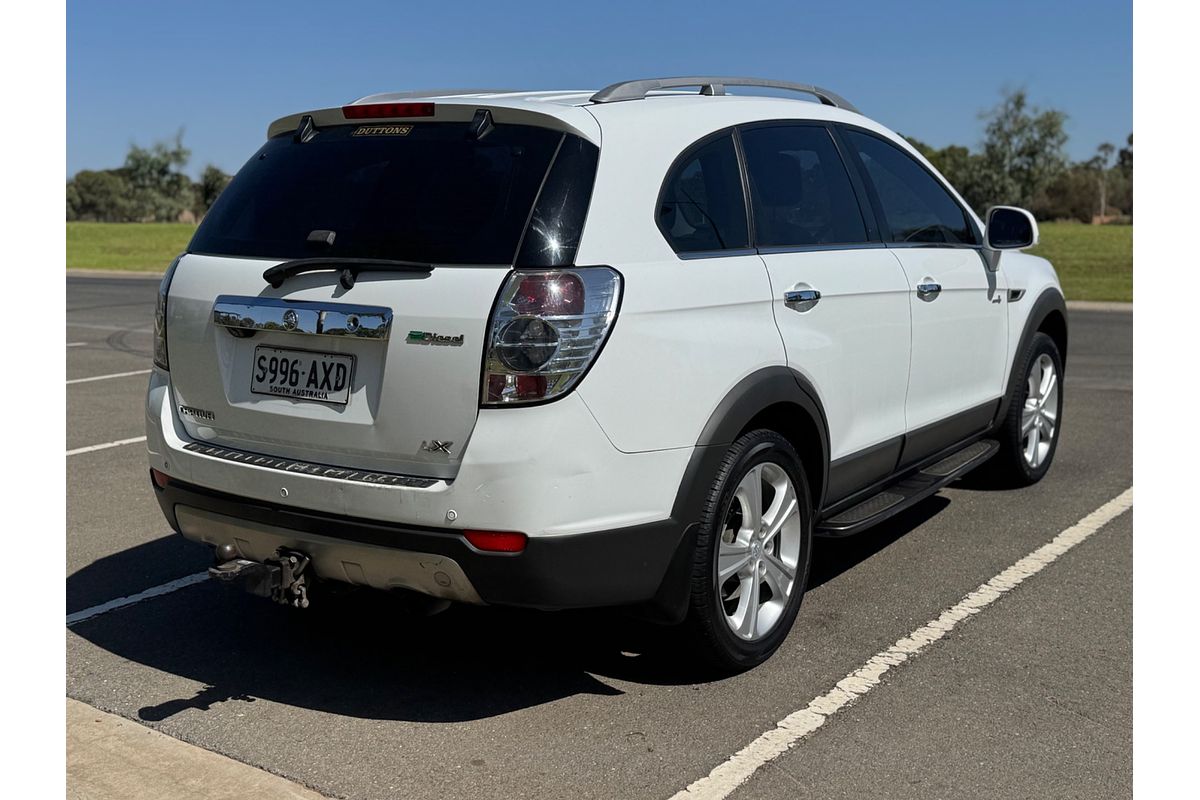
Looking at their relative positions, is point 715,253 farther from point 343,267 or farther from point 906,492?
point 906,492

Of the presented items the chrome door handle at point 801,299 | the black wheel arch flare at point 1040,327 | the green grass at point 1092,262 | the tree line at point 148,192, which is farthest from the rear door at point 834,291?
the tree line at point 148,192

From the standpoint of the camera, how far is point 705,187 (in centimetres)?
392

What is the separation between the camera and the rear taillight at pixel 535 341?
3.26 meters

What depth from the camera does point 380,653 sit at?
4.24 m

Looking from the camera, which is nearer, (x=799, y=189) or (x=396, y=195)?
(x=396, y=195)

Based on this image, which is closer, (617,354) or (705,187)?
(617,354)

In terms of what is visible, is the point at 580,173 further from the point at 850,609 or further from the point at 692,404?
the point at 850,609

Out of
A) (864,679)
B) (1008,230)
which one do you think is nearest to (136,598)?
(864,679)

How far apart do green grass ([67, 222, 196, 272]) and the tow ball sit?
3318 centimetres

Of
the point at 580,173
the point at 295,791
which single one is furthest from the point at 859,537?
the point at 295,791

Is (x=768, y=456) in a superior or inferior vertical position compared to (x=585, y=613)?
superior

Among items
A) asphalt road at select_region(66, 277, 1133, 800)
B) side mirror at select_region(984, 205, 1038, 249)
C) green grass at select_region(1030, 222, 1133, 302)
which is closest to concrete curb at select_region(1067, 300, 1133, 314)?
green grass at select_region(1030, 222, 1133, 302)

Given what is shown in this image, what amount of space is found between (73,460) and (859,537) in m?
4.65

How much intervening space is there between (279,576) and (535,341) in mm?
1079
